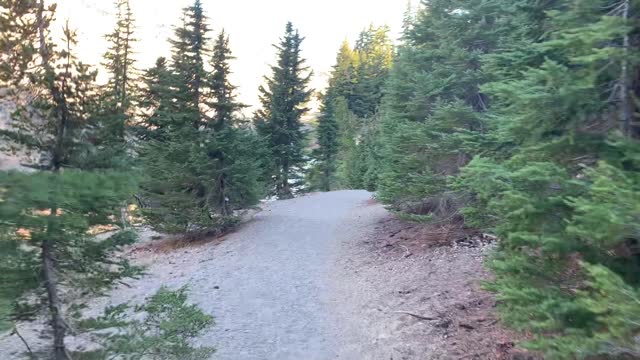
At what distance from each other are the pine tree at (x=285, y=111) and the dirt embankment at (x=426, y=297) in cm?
1724

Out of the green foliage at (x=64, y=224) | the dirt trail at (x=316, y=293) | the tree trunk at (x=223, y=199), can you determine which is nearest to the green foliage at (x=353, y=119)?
the tree trunk at (x=223, y=199)

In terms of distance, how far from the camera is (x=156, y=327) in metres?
5.21

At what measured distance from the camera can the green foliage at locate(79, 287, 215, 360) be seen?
184 inches

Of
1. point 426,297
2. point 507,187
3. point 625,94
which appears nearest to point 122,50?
point 426,297

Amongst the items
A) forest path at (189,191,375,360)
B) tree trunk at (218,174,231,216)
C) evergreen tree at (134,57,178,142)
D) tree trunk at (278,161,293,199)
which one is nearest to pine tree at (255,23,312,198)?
tree trunk at (278,161,293,199)

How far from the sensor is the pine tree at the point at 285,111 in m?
29.9

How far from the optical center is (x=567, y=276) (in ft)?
12.2

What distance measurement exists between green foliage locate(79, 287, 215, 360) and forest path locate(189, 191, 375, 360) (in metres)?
1.75

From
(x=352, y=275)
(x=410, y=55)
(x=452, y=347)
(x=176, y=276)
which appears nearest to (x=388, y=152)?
(x=410, y=55)

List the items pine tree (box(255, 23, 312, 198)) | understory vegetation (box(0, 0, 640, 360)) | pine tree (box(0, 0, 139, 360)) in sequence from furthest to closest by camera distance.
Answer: pine tree (box(255, 23, 312, 198)) < pine tree (box(0, 0, 139, 360)) < understory vegetation (box(0, 0, 640, 360))

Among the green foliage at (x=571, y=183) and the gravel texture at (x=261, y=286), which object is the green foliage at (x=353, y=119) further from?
Result: the green foliage at (x=571, y=183)

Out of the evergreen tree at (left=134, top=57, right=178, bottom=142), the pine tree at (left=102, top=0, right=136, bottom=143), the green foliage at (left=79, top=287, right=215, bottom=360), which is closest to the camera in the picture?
the green foliage at (left=79, top=287, right=215, bottom=360)

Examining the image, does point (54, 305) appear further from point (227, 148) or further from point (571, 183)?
point (227, 148)

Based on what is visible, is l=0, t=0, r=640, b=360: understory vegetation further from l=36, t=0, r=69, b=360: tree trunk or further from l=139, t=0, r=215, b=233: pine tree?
l=139, t=0, r=215, b=233: pine tree
